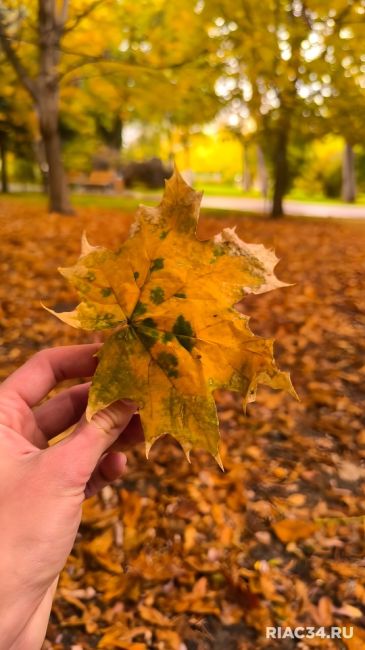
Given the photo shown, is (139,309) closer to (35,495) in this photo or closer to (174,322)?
(174,322)

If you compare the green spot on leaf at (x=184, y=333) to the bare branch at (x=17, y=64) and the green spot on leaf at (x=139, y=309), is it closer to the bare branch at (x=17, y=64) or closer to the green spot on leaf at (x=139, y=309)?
the green spot on leaf at (x=139, y=309)

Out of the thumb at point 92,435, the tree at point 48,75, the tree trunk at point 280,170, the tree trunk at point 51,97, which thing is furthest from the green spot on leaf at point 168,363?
the tree trunk at point 280,170

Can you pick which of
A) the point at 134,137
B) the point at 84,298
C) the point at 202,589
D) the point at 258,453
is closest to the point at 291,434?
the point at 258,453

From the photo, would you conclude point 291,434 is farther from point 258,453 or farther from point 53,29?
point 53,29

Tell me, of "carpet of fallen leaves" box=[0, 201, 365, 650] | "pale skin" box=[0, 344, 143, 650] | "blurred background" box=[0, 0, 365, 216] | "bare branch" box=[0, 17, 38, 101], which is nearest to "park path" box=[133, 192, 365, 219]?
"blurred background" box=[0, 0, 365, 216]

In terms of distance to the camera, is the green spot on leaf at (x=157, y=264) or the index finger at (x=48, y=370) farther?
the index finger at (x=48, y=370)

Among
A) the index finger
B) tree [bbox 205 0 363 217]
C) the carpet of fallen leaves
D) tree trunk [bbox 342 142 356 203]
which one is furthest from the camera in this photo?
tree trunk [bbox 342 142 356 203]

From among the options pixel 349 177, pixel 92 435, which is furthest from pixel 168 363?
pixel 349 177

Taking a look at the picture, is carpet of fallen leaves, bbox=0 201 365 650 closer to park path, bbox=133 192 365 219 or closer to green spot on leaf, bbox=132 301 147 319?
green spot on leaf, bbox=132 301 147 319
